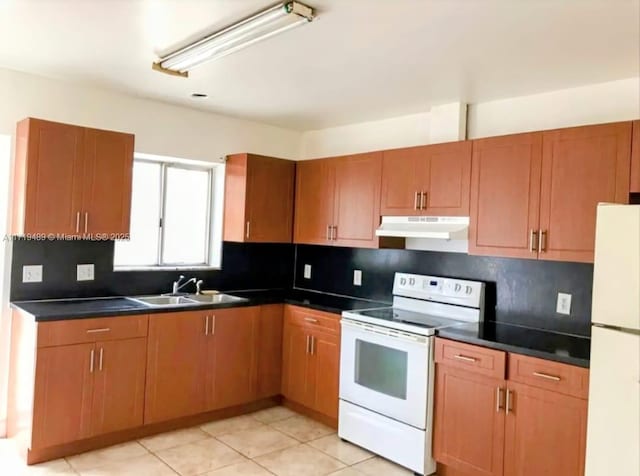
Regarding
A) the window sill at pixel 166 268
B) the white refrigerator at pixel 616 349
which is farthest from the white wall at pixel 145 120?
the white refrigerator at pixel 616 349

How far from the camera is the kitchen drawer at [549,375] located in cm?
246

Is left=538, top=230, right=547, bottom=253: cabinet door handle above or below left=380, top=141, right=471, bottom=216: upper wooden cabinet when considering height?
below

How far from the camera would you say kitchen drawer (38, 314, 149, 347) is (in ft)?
9.90

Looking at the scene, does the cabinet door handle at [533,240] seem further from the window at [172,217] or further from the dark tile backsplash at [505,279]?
the window at [172,217]

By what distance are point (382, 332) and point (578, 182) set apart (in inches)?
57.0

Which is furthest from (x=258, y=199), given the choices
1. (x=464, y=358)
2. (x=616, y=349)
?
(x=616, y=349)

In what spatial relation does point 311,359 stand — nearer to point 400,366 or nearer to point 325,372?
point 325,372

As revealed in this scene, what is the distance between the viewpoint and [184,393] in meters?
3.65

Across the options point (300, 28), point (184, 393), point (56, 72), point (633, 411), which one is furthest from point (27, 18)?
point (633, 411)

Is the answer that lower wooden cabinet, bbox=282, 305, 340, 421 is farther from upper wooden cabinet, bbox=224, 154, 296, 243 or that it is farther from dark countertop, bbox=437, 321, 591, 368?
dark countertop, bbox=437, 321, 591, 368

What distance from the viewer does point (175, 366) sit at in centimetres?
360

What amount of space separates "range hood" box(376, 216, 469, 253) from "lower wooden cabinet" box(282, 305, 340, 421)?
0.77m

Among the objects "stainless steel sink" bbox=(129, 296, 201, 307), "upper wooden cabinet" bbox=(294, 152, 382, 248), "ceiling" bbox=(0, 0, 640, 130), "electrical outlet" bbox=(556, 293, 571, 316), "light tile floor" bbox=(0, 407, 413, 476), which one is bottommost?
"light tile floor" bbox=(0, 407, 413, 476)

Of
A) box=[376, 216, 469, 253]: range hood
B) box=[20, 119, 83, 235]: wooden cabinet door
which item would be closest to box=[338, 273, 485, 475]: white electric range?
box=[376, 216, 469, 253]: range hood
